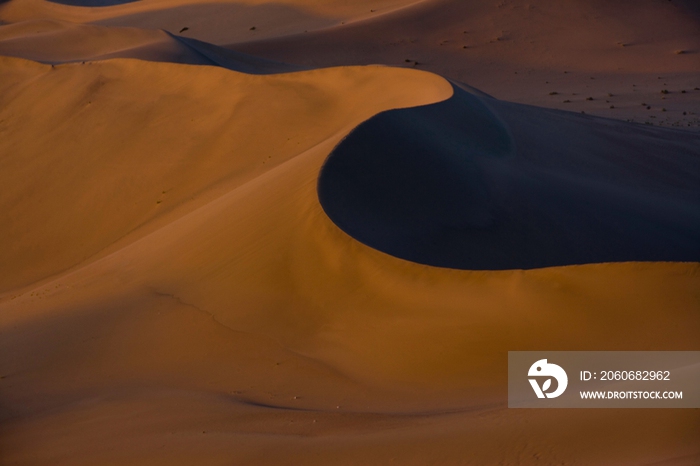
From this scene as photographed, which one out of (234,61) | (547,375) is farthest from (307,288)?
(234,61)

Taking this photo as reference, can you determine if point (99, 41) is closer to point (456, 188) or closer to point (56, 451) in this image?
point (456, 188)

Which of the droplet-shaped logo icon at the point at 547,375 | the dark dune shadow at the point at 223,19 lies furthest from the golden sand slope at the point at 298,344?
the dark dune shadow at the point at 223,19

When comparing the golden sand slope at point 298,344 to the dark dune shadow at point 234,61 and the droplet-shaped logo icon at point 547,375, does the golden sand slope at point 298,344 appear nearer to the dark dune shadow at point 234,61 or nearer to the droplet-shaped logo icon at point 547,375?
the droplet-shaped logo icon at point 547,375

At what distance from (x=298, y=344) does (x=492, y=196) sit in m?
3.66

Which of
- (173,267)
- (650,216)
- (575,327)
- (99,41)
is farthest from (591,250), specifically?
(99,41)

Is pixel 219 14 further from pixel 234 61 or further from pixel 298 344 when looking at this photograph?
pixel 298 344

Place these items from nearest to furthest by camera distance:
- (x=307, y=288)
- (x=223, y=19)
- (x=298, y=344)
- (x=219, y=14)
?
(x=298, y=344)
(x=307, y=288)
(x=223, y=19)
(x=219, y=14)

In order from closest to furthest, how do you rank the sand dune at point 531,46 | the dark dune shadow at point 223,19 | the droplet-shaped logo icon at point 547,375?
1. the droplet-shaped logo icon at point 547,375
2. the sand dune at point 531,46
3. the dark dune shadow at point 223,19

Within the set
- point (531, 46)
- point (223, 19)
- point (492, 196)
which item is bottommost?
point (531, 46)

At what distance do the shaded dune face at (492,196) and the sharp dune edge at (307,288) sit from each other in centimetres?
5

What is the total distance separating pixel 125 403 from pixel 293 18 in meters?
27.4

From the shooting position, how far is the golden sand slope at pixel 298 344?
3945mm

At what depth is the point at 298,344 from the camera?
587cm

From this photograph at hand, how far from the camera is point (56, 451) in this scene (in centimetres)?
455
